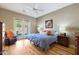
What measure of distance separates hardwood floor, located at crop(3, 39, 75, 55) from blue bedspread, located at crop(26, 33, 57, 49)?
0.33 ft

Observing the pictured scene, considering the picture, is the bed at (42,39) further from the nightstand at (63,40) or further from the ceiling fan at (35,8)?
the ceiling fan at (35,8)

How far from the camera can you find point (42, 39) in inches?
81.7

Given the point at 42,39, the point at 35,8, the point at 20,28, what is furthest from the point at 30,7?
the point at 42,39

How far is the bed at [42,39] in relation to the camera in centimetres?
208

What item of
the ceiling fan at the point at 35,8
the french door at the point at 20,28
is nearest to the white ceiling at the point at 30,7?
the ceiling fan at the point at 35,8

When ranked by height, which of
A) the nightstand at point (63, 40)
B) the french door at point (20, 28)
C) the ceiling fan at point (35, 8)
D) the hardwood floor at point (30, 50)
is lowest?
the hardwood floor at point (30, 50)

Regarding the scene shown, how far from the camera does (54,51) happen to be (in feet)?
6.81

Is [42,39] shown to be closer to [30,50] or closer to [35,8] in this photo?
[30,50]

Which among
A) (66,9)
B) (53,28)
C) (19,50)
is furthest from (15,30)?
(66,9)

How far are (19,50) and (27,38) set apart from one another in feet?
1.04

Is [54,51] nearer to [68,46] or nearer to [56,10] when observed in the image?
[68,46]

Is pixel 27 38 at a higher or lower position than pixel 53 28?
lower

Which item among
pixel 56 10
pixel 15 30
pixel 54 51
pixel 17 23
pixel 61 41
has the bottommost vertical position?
pixel 54 51

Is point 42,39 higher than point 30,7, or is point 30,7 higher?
point 30,7
